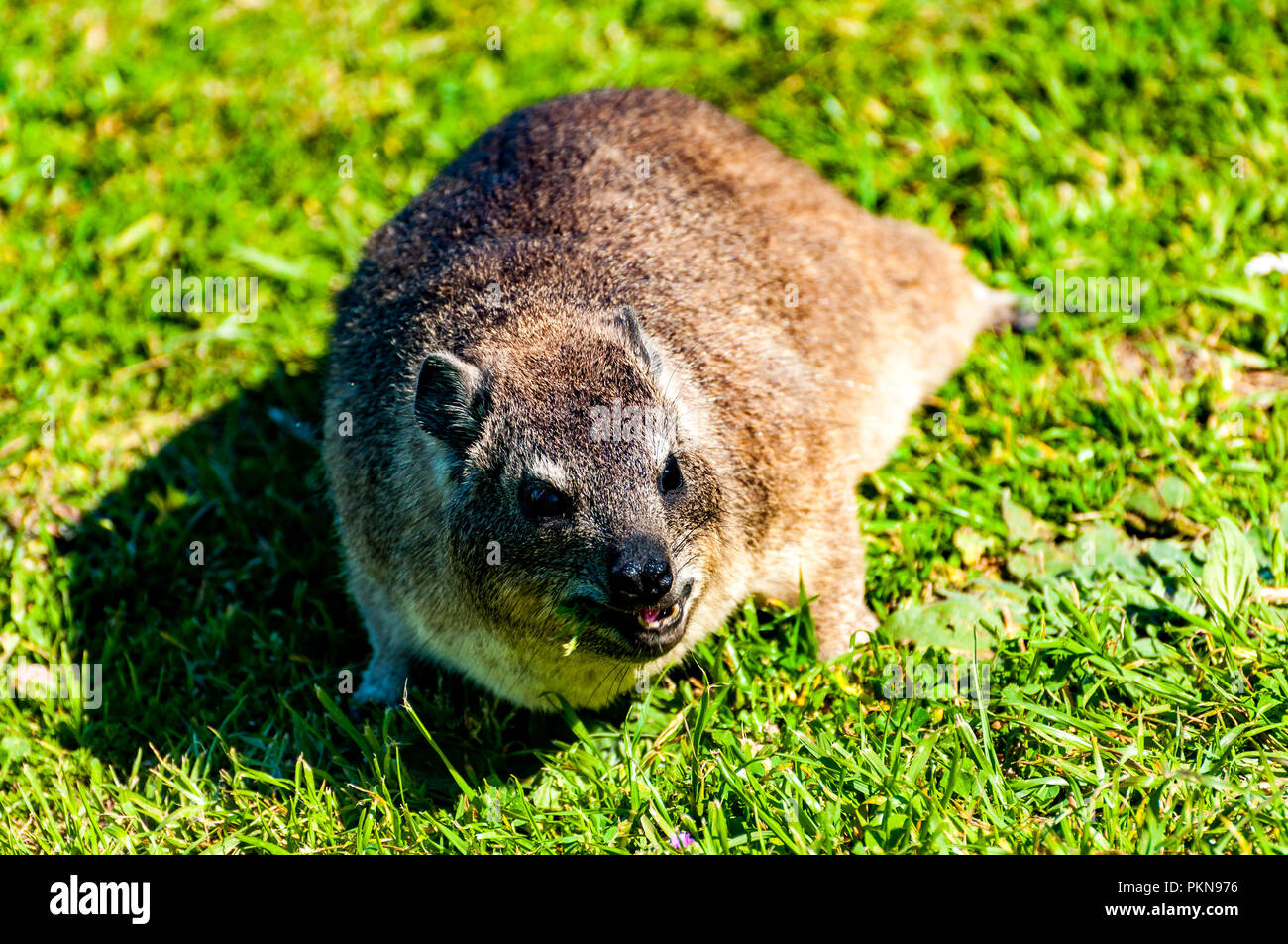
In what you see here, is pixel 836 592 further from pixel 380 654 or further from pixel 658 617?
pixel 380 654

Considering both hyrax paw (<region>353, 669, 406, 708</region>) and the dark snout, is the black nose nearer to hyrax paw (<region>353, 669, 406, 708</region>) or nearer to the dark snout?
the dark snout

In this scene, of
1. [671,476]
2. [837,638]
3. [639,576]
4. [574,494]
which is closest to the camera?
[639,576]

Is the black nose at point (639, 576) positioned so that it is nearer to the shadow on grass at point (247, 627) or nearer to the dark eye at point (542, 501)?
the dark eye at point (542, 501)

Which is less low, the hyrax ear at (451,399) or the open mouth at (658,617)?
the hyrax ear at (451,399)

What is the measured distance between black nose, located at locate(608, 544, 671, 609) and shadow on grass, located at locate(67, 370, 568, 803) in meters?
1.06

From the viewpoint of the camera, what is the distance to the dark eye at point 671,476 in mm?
4012

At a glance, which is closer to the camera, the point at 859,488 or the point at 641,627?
the point at 641,627

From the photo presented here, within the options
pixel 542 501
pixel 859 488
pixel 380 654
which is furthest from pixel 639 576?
pixel 859 488

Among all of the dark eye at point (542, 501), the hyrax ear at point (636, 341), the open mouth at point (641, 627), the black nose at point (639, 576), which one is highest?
the hyrax ear at point (636, 341)

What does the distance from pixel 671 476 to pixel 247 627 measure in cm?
231

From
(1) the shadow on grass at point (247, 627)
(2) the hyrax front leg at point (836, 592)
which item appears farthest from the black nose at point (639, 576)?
(2) the hyrax front leg at point (836, 592)

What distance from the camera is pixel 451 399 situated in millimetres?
4242
